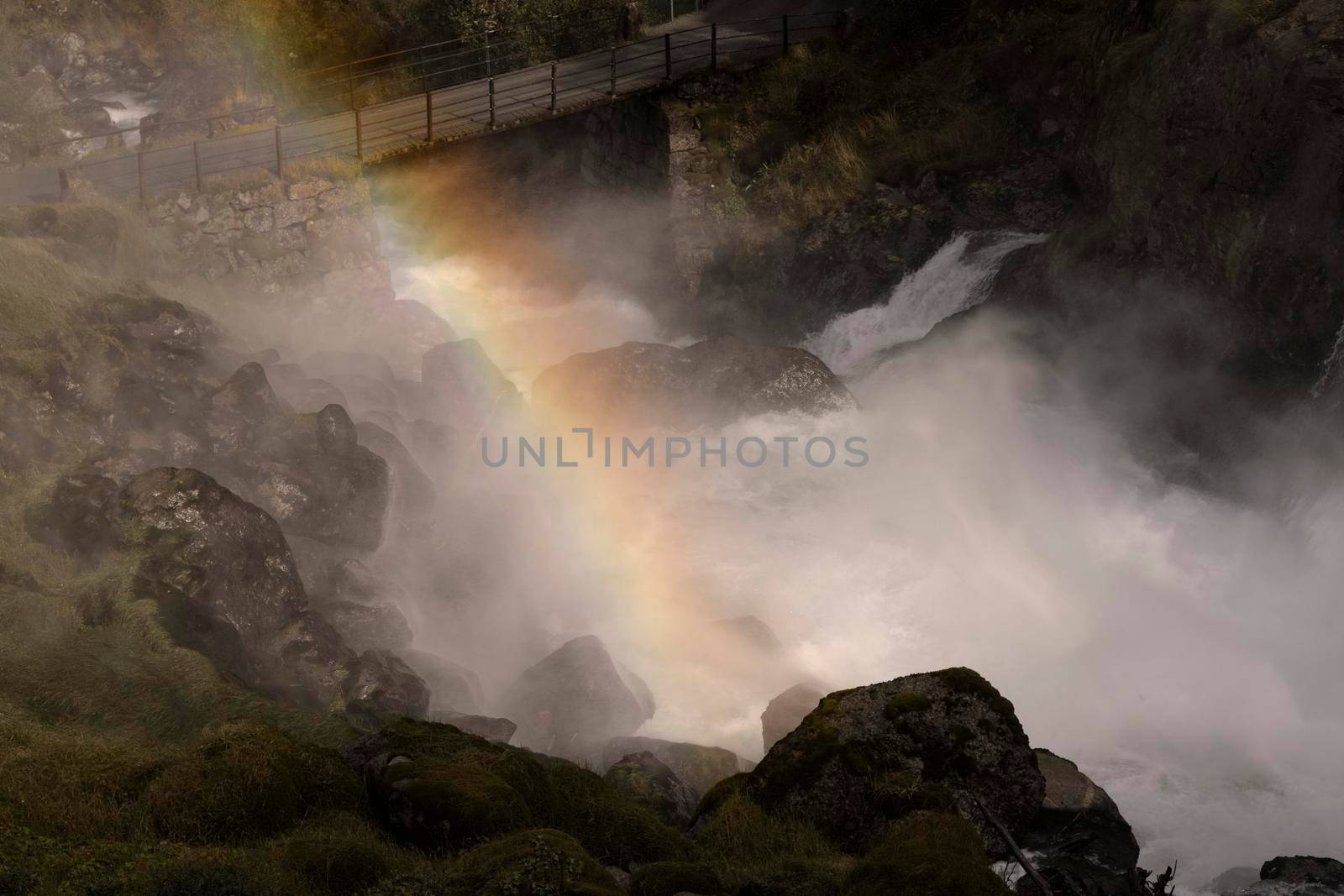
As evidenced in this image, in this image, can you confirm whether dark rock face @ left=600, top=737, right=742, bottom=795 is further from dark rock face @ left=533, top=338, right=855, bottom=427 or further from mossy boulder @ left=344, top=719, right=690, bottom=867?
dark rock face @ left=533, top=338, right=855, bottom=427

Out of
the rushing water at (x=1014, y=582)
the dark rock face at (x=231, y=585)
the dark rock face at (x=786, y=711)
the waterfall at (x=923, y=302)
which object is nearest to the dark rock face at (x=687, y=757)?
the dark rock face at (x=786, y=711)

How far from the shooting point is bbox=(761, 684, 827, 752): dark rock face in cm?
1453

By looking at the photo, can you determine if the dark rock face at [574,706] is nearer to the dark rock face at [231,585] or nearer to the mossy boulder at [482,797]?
the dark rock face at [231,585]

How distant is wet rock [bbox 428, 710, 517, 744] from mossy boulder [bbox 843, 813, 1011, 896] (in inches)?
253

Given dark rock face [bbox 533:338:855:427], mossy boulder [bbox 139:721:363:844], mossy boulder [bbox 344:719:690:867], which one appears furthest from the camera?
dark rock face [bbox 533:338:855:427]

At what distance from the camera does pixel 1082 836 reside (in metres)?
10.9

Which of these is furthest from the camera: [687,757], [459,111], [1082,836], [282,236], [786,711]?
[459,111]

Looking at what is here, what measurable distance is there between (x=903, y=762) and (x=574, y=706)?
6042mm

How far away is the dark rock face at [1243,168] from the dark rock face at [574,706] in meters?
12.2

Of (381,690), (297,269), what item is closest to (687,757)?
(381,690)

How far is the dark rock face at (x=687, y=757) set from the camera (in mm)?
13461

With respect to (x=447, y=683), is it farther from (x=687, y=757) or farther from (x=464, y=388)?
(x=464, y=388)

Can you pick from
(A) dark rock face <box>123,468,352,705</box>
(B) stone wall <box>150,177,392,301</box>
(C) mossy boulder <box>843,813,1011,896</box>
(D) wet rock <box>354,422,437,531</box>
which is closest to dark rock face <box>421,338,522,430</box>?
(D) wet rock <box>354,422,437,531</box>

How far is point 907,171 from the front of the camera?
26.8 m
